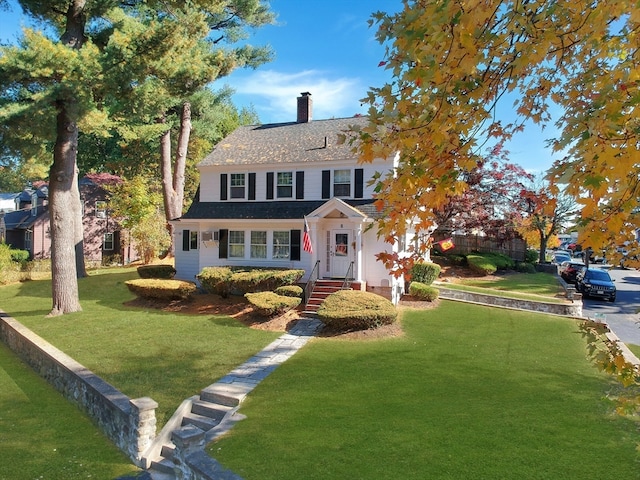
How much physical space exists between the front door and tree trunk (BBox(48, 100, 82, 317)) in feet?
31.7

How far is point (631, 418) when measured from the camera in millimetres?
6730

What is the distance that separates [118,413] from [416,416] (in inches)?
209

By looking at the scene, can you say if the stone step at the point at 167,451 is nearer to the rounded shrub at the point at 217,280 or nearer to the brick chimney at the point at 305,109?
the rounded shrub at the point at 217,280

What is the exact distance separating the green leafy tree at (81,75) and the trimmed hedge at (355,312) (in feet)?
30.5

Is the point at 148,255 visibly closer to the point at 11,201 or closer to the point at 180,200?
the point at 180,200

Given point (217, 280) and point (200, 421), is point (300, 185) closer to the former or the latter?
point (217, 280)

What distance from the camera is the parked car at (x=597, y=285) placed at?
71.0 ft

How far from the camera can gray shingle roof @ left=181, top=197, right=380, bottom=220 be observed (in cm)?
1748

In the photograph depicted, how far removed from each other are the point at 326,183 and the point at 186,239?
7.42m

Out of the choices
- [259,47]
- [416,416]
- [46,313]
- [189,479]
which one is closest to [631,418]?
[416,416]

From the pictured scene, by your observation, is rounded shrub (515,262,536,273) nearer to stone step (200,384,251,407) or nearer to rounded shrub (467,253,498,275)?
rounded shrub (467,253,498,275)

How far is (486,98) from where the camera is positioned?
10.9 ft

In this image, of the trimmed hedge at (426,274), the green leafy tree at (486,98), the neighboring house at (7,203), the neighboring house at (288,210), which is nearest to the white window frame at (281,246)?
the neighboring house at (288,210)

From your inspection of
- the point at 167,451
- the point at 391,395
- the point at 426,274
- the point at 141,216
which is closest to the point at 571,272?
the point at 426,274
